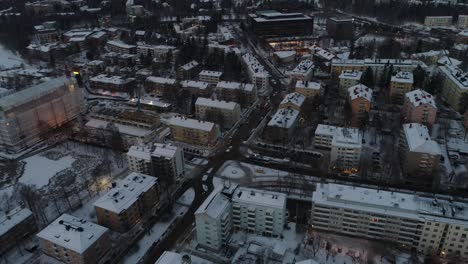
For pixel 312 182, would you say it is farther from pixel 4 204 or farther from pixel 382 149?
pixel 4 204

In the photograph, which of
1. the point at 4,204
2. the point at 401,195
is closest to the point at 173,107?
the point at 4,204

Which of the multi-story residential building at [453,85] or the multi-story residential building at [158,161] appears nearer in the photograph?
the multi-story residential building at [158,161]

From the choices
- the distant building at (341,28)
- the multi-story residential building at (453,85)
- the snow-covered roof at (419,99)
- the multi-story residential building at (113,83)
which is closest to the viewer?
the snow-covered roof at (419,99)

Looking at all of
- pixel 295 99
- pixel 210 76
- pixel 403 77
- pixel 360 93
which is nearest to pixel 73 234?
pixel 295 99

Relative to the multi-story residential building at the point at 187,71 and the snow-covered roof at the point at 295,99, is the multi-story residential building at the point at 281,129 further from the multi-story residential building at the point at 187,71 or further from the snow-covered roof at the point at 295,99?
the multi-story residential building at the point at 187,71

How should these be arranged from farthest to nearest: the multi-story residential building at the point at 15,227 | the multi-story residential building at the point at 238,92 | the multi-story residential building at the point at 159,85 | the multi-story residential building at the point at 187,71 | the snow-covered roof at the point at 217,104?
the multi-story residential building at the point at 187,71 → the multi-story residential building at the point at 159,85 → the multi-story residential building at the point at 238,92 → the snow-covered roof at the point at 217,104 → the multi-story residential building at the point at 15,227

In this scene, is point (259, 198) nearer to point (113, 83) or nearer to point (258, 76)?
point (258, 76)

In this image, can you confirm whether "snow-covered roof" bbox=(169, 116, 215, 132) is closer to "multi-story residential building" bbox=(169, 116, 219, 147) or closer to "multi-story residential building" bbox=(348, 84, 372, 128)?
"multi-story residential building" bbox=(169, 116, 219, 147)

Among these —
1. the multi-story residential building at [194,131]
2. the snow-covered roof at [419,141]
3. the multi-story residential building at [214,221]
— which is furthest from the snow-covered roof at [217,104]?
the snow-covered roof at [419,141]
